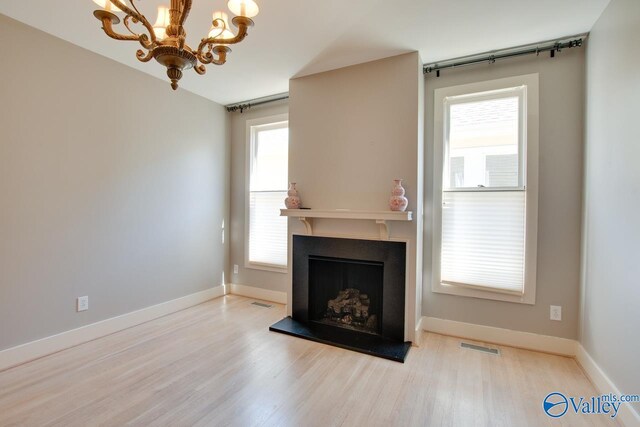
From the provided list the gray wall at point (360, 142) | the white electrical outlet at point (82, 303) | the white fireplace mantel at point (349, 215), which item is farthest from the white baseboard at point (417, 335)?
the white electrical outlet at point (82, 303)

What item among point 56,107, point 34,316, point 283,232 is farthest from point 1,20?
point 283,232

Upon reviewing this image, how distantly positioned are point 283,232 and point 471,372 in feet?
8.15

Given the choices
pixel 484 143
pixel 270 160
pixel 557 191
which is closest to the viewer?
pixel 557 191

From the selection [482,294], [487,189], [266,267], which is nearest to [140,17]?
[487,189]

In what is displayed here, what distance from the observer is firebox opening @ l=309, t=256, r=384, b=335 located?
300 centimetres

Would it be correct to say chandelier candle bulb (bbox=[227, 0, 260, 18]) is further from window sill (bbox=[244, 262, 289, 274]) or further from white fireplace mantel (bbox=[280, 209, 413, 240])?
window sill (bbox=[244, 262, 289, 274])

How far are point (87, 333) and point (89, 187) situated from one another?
134cm

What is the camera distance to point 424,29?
2396 mm

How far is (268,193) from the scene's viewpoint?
404 centimetres

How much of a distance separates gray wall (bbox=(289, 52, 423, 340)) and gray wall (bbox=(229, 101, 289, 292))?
112 cm

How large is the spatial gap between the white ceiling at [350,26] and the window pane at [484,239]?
1323mm

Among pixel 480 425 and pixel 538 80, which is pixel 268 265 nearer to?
pixel 480 425

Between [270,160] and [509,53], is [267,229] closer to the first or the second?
[270,160]

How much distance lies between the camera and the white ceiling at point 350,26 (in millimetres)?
2127
